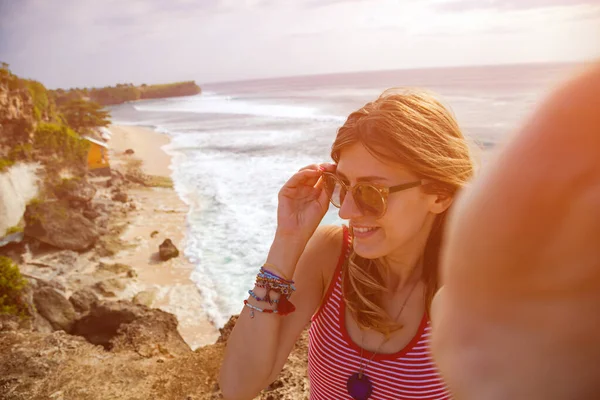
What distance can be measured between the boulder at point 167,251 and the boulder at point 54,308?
156 inches

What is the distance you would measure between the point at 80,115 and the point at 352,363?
3288 cm

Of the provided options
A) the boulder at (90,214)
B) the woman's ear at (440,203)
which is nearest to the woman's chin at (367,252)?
the woman's ear at (440,203)

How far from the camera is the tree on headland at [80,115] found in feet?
94.1

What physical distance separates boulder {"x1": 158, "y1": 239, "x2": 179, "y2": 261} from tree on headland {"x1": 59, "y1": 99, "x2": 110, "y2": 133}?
19.9m

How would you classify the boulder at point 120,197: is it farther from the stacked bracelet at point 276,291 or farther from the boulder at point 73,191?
the stacked bracelet at point 276,291

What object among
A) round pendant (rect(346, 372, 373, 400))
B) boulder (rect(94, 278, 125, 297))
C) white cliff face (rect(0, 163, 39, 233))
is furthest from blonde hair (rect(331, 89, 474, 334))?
white cliff face (rect(0, 163, 39, 233))

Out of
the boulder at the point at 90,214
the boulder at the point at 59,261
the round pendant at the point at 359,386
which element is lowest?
the boulder at the point at 59,261

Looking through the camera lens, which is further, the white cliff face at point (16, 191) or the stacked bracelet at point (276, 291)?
the white cliff face at point (16, 191)

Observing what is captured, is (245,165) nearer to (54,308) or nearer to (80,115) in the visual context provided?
(80,115)

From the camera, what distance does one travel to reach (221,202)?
16734mm

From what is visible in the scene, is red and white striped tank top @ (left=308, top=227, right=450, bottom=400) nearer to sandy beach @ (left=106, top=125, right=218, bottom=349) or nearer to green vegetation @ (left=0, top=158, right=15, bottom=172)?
sandy beach @ (left=106, top=125, right=218, bottom=349)

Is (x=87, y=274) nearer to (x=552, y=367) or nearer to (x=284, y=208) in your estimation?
(x=284, y=208)

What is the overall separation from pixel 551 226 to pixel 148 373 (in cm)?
436

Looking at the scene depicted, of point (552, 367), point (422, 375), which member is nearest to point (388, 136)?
point (422, 375)
